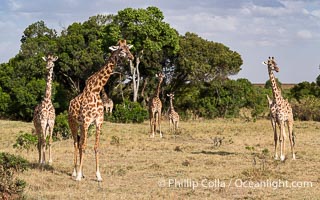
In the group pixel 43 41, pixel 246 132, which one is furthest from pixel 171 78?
pixel 246 132

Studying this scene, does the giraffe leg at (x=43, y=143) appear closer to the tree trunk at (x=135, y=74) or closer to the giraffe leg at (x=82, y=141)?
the giraffe leg at (x=82, y=141)

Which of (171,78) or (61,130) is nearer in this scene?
(61,130)

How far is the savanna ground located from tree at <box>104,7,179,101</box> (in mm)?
13261

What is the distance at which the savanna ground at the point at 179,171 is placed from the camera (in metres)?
10.1

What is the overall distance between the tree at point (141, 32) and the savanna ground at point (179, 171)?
522 inches

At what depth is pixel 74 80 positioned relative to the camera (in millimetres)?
36969

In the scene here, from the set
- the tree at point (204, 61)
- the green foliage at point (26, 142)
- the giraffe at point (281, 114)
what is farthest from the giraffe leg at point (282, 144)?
the tree at point (204, 61)

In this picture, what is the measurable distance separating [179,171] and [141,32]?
2107 centimetres

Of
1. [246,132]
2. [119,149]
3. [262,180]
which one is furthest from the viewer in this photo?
[246,132]

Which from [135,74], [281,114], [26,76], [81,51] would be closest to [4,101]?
[26,76]

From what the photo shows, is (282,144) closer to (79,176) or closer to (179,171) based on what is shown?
(179,171)

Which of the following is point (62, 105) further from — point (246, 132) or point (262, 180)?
point (262, 180)

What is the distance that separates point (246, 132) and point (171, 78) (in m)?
14.9

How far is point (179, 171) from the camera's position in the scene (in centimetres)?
1280
